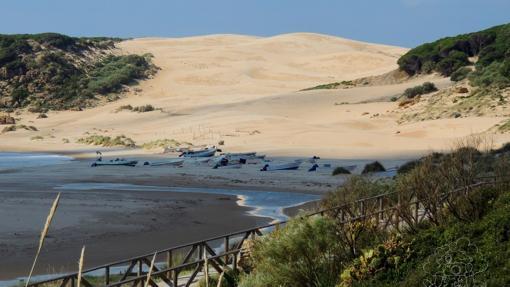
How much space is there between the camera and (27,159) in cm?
4397

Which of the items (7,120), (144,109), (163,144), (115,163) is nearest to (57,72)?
(7,120)

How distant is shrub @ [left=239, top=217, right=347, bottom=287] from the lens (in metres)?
9.12

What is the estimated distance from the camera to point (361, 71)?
9919 cm

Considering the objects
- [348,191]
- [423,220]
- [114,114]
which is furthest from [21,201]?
[114,114]

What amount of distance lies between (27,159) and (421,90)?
2828 cm

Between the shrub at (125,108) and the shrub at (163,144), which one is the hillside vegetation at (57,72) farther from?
the shrub at (163,144)

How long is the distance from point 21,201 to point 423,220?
1601 centimetres

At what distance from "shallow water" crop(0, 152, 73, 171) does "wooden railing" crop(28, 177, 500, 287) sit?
25.8 metres

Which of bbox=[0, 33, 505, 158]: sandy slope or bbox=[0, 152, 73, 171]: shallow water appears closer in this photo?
bbox=[0, 152, 73, 171]: shallow water

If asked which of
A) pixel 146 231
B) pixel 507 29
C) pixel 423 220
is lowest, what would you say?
pixel 146 231

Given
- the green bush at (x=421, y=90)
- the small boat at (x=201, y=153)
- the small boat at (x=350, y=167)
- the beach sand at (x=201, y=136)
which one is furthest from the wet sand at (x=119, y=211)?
the green bush at (x=421, y=90)

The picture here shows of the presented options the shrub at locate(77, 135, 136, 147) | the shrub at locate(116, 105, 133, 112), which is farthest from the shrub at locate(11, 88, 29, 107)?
the shrub at locate(77, 135, 136, 147)

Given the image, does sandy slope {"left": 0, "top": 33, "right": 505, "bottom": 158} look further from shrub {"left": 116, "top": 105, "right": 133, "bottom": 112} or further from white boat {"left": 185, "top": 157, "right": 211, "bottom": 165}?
white boat {"left": 185, "top": 157, "right": 211, "bottom": 165}

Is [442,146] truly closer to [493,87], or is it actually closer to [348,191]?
[493,87]
